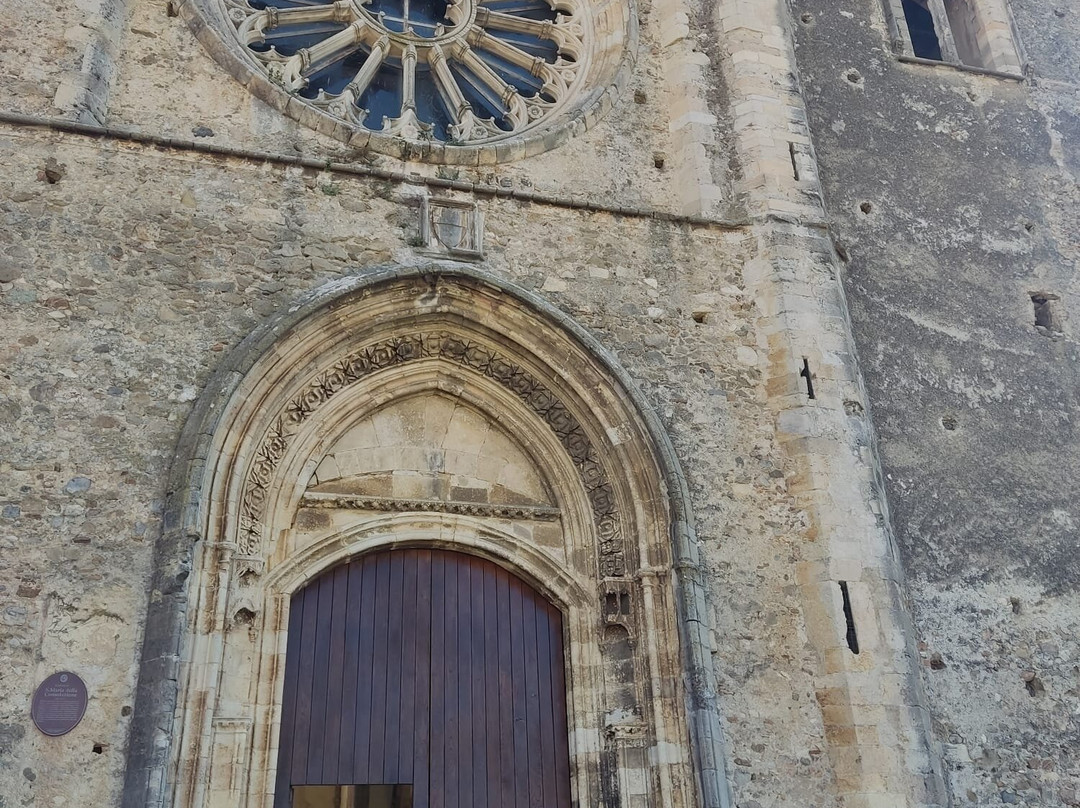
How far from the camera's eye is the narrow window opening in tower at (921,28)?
955cm

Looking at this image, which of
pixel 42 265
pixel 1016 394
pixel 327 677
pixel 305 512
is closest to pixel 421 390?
pixel 305 512

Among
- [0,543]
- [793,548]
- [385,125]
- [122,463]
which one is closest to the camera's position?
[0,543]

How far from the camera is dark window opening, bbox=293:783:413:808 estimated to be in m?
5.10

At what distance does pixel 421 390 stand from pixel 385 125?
6.42 feet

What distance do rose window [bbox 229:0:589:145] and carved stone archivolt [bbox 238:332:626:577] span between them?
1582mm

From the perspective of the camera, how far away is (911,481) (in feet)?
22.6

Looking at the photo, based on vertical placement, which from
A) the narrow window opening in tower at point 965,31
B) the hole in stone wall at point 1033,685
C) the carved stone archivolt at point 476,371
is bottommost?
the hole in stone wall at point 1033,685

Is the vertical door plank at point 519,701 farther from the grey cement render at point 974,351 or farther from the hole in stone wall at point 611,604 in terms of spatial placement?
the grey cement render at point 974,351

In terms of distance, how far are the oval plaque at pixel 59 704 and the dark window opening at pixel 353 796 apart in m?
1.23

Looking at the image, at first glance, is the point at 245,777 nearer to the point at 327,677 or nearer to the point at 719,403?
the point at 327,677

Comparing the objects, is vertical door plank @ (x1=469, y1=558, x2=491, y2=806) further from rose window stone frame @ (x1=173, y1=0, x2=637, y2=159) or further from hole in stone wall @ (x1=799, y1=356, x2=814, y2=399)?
rose window stone frame @ (x1=173, y1=0, x2=637, y2=159)

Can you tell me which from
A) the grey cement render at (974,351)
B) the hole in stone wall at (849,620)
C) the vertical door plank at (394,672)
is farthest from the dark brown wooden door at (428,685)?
the grey cement render at (974,351)

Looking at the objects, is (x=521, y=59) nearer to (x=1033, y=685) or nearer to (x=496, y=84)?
(x=496, y=84)

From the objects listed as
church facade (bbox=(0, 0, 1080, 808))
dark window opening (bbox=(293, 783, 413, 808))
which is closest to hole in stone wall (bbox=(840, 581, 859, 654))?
church facade (bbox=(0, 0, 1080, 808))
